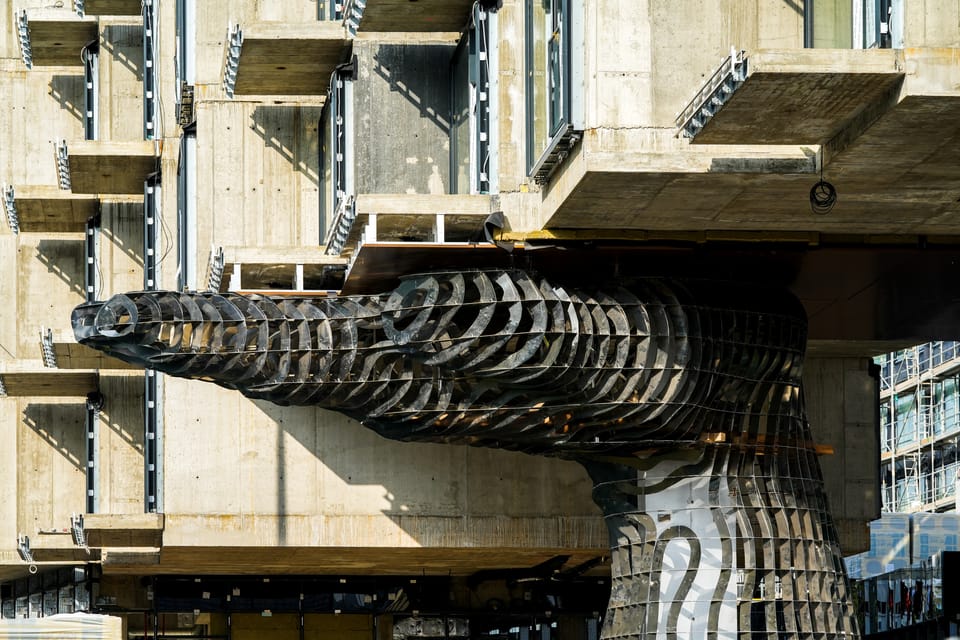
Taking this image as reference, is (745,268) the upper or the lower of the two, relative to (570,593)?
upper

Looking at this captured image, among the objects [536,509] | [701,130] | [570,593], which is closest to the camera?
[701,130]

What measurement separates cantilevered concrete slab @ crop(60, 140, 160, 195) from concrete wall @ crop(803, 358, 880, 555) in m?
15.1

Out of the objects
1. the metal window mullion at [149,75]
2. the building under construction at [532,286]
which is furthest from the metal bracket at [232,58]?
the metal window mullion at [149,75]

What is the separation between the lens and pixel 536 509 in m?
44.3

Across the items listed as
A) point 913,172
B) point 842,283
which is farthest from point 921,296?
point 913,172

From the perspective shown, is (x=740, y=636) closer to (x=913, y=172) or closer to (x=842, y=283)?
(x=842, y=283)

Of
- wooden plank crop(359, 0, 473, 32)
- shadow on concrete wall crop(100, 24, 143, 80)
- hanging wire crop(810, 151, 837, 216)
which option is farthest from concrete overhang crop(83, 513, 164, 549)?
hanging wire crop(810, 151, 837, 216)

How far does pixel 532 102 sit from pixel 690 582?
307 inches

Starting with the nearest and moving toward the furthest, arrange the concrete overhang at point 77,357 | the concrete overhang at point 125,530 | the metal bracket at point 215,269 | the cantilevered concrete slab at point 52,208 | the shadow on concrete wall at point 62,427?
1. the metal bracket at point 215,269
2. the concrete overhang at point 125,530
3. the concrete overhang at point 77,357
4. the cantilevered concrete slab at point 52,208
5. the shadow on concrete wall at point 62,427

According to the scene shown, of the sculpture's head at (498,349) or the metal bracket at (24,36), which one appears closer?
the sculpture's head at (498,349)

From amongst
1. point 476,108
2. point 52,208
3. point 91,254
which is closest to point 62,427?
point 91,254

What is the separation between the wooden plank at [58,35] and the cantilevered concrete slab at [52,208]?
3853 millimetres

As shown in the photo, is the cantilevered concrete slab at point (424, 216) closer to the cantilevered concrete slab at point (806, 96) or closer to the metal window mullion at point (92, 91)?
the cantilevered concrete slab at point (806, 96)

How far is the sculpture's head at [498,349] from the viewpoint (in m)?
34.6
